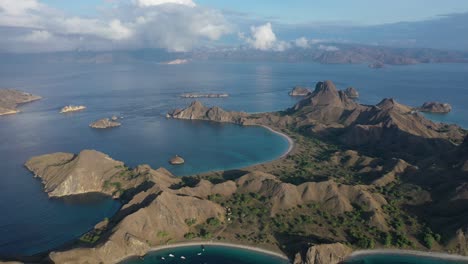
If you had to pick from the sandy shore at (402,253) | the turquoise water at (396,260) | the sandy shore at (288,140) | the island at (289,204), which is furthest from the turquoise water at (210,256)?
the sandy shore at (288,140)

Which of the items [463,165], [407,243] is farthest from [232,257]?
[463,165]

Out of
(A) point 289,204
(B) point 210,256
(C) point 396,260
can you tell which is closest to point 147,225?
(B) point 210,256

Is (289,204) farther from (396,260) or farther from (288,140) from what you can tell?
(288,140)

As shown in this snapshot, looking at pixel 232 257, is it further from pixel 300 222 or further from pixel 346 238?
pixel 346 238

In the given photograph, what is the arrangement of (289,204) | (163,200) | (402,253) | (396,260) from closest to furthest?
(396,260) < (402,253) < (163,200) < (289,204)

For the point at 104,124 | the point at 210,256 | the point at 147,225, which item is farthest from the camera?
the point at 104,124

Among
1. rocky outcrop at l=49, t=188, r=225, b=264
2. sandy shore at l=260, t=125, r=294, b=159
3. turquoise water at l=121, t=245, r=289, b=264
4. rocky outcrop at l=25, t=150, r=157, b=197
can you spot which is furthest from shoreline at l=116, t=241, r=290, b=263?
sandy shore at l=260, t=125, r=294, b=159

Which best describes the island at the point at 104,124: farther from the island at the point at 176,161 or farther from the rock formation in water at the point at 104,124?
the island at the point at 176,161
